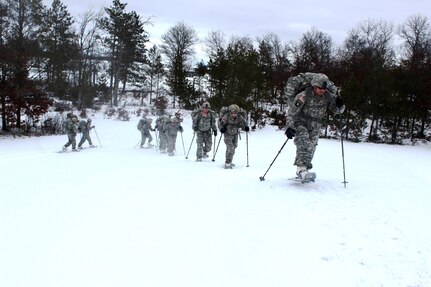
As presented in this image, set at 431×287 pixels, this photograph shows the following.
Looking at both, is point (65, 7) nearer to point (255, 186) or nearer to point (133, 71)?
point (133, 71)

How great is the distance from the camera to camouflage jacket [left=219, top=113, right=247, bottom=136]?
11.0 metres

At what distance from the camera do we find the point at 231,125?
1108 cm

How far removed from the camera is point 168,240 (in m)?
4.40

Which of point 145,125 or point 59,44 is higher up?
point 59,44

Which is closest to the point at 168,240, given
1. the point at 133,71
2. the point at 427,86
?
the point at 427,86

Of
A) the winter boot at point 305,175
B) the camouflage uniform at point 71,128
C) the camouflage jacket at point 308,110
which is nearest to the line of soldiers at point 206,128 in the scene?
the camouflage jacket at point 308,110

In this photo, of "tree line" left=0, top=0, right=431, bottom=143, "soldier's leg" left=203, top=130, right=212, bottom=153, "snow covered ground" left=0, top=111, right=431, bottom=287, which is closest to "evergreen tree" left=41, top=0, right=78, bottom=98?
"tree line" left=0, top=0, right=431, bottom=143

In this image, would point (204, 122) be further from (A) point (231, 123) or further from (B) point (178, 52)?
(B) point (178, 52)

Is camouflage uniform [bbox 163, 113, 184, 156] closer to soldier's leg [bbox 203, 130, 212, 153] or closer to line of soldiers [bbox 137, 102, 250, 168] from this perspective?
line of soldiers [bbox 137, 102, 250, 168]

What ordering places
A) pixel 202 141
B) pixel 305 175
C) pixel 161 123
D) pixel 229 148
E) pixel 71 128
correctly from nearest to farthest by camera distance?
1. pixel 305 175
2. pixel 229 148
3. pixel 202 141
4. pixel 71 128
5. pixel 161 123

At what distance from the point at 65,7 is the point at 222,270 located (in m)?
45.7

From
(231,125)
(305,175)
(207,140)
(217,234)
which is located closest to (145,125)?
(207,140)

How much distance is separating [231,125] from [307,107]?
3975mm

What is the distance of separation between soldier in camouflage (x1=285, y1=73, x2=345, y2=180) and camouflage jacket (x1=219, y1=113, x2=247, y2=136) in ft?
11.8
